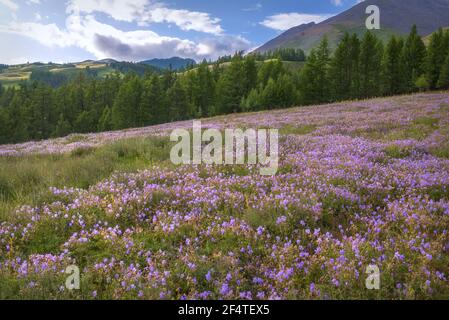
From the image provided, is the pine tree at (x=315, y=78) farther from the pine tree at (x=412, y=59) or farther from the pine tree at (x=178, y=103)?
the pine tree at (x=178, y=103)

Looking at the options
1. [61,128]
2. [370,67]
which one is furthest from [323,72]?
[61,128]

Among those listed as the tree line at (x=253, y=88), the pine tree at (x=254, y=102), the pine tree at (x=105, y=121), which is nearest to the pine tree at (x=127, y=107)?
the tree line at (x=253, y=88)

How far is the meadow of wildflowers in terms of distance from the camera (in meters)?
3.85

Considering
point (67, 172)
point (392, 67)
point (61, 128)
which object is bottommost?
point (67, 172)

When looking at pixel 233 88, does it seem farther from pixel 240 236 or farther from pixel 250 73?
pixel 240 236

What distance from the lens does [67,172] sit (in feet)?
27.3

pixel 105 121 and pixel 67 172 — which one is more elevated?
pixel 105 121

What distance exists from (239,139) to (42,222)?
8.51 meters

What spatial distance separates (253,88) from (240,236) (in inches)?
2539

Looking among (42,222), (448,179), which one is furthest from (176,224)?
(448,179)

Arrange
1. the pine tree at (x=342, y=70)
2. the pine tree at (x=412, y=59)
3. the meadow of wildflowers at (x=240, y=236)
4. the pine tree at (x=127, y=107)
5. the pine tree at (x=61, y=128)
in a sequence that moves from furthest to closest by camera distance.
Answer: the pine tree at (x=61, y=128)
the pine tree at (x=127, y=107)
the pine tree at (x=342, y=70)
the pine tree at (x=412, y=59)
the meadow of wildflowers at (x=240, y=236)

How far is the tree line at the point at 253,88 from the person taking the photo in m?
60.5

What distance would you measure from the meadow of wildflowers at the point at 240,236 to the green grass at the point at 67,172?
20.9 inches
